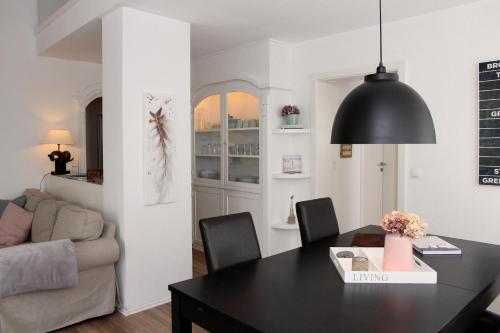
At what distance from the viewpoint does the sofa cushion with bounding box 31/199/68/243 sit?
3.71m

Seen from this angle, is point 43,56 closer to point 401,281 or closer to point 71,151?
point 71,151

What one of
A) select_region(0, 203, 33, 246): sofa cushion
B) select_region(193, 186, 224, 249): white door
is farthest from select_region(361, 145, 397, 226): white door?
select_region(0, 203, 33, 246): sofa cushion

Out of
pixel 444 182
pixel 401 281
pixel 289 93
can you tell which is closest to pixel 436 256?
pixel 401 281

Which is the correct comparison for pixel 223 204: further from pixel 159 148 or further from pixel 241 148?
pixel 159 148

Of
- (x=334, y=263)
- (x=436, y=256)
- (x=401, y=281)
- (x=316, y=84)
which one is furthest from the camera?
(x=316, y=84)

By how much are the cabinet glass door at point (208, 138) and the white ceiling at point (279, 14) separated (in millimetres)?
1085

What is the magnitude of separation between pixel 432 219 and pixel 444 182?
1.12 feet

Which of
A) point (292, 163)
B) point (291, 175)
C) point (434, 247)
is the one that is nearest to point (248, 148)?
point (292, 163)

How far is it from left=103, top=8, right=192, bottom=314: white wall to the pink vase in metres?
2.13

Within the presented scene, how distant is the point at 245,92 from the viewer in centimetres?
453

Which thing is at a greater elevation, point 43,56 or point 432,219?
point 43,56

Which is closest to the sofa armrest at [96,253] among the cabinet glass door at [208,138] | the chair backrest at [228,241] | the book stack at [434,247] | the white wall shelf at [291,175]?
the chair backrest at [228,241]

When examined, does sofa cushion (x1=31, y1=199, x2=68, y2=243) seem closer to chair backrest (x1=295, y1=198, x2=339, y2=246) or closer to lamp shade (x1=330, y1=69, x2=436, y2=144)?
chair backrest (x1=295, y1=198, x2=339, y2=246)

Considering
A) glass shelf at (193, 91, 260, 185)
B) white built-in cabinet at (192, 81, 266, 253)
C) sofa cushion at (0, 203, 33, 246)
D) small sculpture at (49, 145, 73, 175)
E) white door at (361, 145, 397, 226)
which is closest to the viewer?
sofa cushion at (0, 203, 33, 246)
